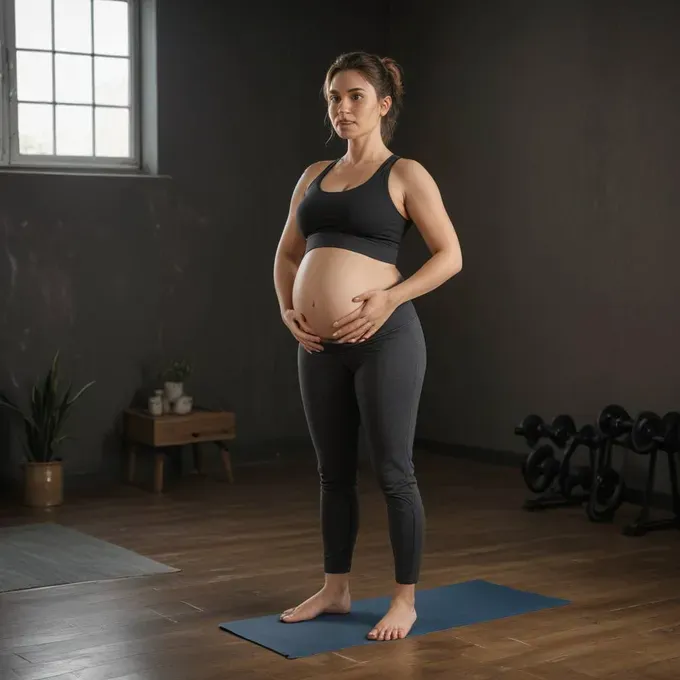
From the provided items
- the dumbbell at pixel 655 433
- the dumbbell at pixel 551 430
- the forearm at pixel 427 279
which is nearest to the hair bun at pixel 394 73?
the forearm at pixel 427 279

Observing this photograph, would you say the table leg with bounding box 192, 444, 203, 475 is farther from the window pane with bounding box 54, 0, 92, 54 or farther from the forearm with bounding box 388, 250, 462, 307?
the forearm with bounding box 388, 250, 462, 307

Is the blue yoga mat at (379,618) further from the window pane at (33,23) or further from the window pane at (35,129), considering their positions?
the window pane at (33,23)

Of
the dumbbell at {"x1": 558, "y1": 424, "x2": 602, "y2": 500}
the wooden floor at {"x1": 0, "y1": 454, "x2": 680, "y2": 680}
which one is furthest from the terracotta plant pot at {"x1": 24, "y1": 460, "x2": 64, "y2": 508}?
the dumbbell at {"x1": 558, "y1": 424, "x2": 602, "y2": 500}

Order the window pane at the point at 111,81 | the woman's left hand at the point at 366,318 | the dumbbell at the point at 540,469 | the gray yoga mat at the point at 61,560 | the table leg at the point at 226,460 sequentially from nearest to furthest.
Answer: the woman's left hand at the point at 366,318
the gray yoga mat at the point at 61,560
the dumbbell at the point at 540,469
the table leg at the point at 226,460
the window pane at the point at 111,81

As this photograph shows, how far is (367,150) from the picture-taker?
318 cm

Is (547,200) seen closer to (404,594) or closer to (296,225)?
(296,225)

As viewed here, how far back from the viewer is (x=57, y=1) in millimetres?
5703

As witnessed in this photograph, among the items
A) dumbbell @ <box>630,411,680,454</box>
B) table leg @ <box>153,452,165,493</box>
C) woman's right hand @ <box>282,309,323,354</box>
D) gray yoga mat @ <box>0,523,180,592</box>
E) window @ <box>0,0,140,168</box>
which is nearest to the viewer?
woman's right hand @ <box>282,309,323,354</box>

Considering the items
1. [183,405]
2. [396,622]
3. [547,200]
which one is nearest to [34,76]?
[183,405]

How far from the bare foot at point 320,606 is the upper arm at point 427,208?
1.00 metres

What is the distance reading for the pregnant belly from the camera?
3.03 metres

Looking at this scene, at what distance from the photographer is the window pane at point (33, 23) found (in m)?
5.62

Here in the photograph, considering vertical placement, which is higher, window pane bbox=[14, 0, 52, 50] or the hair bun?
window pane bbox=[14, 0, 52, 50]

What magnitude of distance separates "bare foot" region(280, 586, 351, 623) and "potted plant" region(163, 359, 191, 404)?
2461 millimetres
